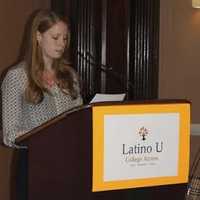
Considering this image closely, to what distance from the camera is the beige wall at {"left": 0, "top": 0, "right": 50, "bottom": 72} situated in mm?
3884

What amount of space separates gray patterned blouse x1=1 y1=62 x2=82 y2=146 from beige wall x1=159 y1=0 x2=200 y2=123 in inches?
121

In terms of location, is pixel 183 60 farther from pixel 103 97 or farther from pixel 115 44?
pixel 103 97

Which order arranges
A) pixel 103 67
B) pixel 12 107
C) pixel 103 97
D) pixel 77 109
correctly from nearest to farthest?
pixel 77 109 < pixel 103 97 < pixel 12 107 < pixel 103 67

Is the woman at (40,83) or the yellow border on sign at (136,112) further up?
the woman at (40,83)

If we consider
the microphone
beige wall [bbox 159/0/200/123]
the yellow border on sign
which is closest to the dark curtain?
the microphone

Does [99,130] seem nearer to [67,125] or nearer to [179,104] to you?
[67,125]

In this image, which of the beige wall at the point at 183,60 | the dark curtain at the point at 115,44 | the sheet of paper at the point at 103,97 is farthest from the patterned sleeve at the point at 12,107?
the beige wall at the point at 183,60

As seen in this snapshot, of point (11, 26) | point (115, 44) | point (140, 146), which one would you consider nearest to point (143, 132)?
point (140, 146)

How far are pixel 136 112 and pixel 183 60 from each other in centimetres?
363

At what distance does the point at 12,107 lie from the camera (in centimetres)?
228

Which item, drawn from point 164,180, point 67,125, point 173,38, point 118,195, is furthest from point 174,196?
point 173,38

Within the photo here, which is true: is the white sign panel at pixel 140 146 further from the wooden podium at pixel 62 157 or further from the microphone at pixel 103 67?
the microphone at pixel 103 67

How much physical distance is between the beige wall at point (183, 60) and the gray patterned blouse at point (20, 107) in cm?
307

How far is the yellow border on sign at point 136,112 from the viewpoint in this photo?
183 centimetres
